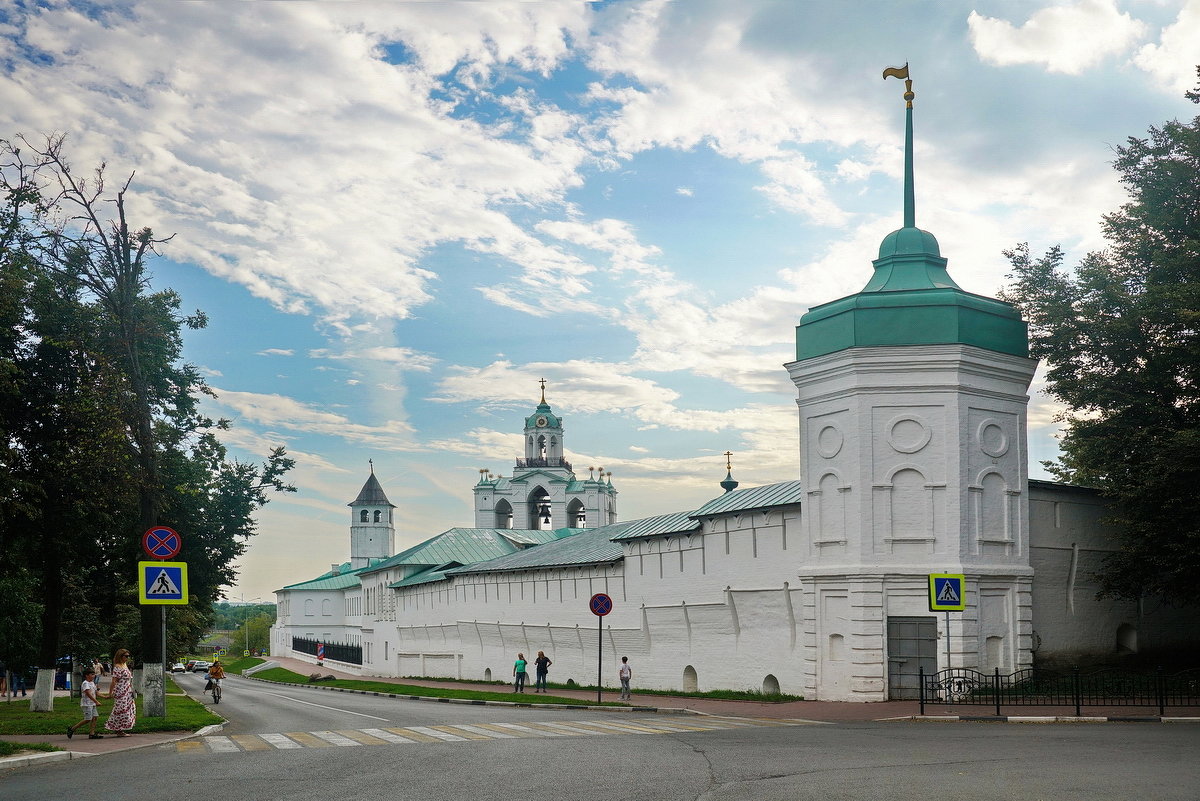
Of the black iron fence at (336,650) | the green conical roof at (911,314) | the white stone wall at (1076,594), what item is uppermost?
the green conical roof at (911,314)

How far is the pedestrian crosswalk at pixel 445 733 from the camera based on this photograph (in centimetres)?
1669

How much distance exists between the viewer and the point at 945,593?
21.2m

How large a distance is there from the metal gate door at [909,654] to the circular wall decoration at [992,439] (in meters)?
4.40

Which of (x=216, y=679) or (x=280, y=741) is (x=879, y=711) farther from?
(x=216, y=679)

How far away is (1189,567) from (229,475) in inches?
1003

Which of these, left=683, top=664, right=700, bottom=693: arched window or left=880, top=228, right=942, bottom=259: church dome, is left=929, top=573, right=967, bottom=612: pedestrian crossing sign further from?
left=683, top=664, right=700, bottom=693: arched window

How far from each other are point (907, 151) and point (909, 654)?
13.5 meters

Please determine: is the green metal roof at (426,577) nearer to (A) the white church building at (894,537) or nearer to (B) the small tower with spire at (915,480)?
(A) the white church building at (894,537)

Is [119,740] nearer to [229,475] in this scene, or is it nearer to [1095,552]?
[229,475]

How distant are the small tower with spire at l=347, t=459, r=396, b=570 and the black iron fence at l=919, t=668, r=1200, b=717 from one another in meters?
105

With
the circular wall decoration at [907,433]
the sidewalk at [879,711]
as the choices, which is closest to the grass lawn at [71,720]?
the sidewalk at [879,711]

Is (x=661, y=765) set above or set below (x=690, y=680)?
above

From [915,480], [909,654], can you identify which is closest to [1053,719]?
[909,654]

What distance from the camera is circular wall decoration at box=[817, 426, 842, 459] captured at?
85.3 ft
